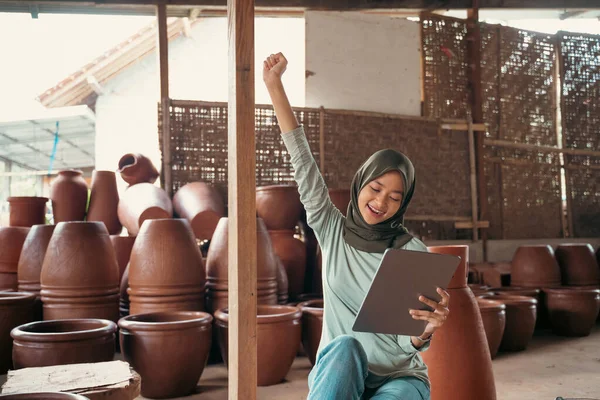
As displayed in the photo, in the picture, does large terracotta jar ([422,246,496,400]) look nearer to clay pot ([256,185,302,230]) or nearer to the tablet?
the tablet

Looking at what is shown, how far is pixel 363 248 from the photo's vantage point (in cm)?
185

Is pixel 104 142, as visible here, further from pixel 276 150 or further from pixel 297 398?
pixel 297 398

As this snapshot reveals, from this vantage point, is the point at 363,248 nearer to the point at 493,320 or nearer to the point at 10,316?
the point at 493,320

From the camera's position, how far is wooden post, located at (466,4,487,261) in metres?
6.52

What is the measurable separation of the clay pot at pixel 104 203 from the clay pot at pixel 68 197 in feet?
0.28

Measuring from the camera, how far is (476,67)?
657 centimetres

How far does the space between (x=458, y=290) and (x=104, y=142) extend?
8029mm

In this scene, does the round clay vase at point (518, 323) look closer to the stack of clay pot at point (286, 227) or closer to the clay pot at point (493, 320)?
the clay pot at point (493, 320)

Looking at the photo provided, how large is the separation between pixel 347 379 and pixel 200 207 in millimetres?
3447

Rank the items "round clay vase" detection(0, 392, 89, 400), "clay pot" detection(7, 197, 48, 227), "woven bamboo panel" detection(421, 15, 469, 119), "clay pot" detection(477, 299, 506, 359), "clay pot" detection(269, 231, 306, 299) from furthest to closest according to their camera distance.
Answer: "woven bamboo panel" detection(421, 15, 469, 119)
"clay pot" detection(7, 197, 48, 227)
"clay pot" detection(269, 231, 306, 299)
"clay pot" detection(477, 299, 506, 359)
"round clay vase" detection(0, 392, 89, 400)

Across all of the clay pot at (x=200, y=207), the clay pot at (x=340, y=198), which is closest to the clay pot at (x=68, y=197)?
the clay pot at (x=200, y=207)

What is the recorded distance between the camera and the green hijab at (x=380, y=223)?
1.81 m

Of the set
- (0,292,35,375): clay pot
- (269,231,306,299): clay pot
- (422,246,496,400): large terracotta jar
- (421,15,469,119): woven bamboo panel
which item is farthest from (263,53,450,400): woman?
(421,15,469,119): woven bamboo panel

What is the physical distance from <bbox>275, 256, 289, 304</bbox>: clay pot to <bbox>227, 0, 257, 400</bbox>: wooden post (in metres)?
2.64
